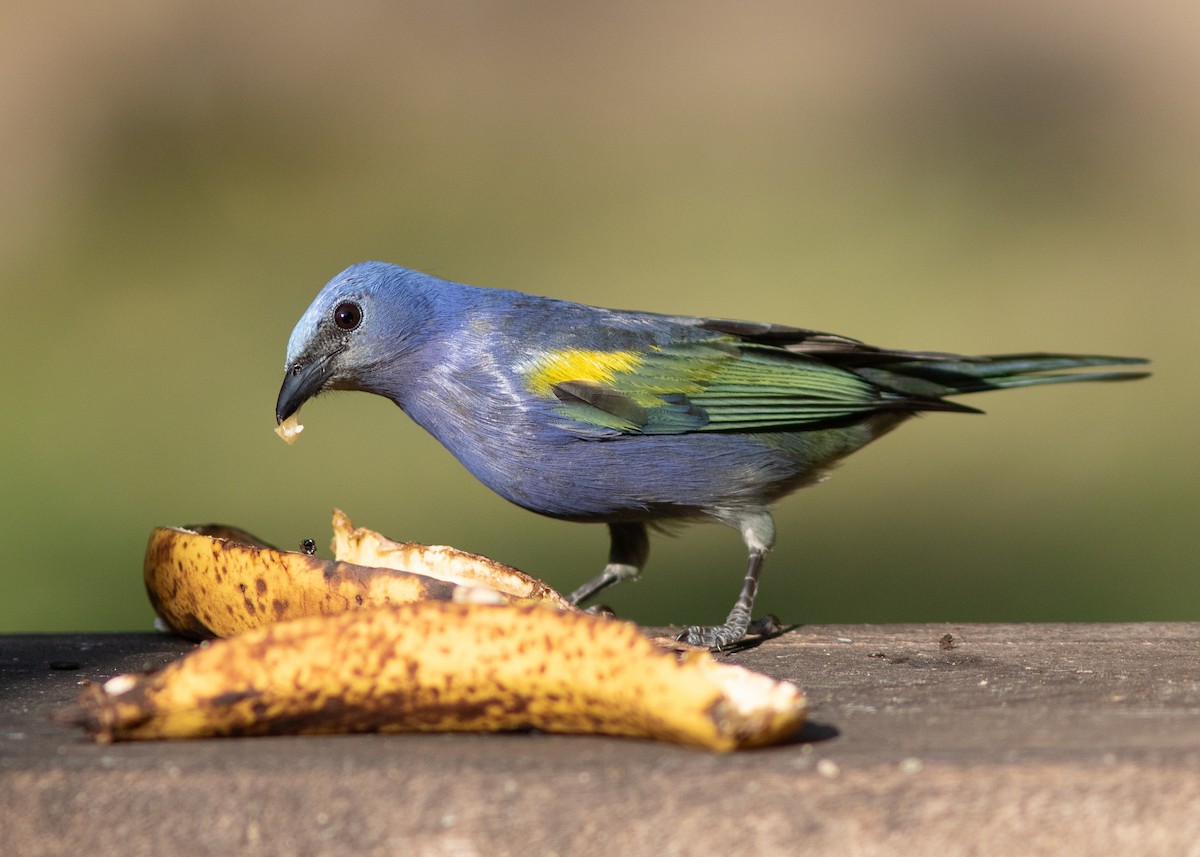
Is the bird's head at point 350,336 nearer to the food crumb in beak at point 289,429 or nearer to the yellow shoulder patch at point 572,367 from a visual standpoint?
the food crumb in beak at point 289,429

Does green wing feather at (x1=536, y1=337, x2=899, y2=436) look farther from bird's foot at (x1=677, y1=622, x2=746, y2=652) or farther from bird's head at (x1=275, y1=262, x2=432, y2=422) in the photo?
bird's foot at (x1=677, y1=622, x2=746, y2=652)

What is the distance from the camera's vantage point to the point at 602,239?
1269 centimetres

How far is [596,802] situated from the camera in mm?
1988

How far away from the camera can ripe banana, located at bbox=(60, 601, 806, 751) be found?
217cm

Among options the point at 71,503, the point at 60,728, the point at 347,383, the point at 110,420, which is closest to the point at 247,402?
the point at 110,420

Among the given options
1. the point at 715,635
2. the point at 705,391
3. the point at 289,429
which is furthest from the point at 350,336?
the point at 715,635

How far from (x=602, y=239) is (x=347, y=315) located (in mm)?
8707

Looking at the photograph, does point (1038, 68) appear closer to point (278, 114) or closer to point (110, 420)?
point (278, 114)

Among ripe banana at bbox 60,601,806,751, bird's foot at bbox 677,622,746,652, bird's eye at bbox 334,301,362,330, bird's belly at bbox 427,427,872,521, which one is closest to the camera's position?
ripe banana at bbox 60,601,806,751

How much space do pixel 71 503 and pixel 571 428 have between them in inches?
230

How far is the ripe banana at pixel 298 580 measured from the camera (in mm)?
2781

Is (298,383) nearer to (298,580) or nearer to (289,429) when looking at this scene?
(289,429)

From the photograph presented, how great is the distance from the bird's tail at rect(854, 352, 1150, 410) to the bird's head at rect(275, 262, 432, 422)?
128 cm

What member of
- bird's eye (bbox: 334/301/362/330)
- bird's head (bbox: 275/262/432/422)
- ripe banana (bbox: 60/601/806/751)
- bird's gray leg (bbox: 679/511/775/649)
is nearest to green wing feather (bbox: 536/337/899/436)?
bird's gray leg (bbox: 679/511/775/649)
